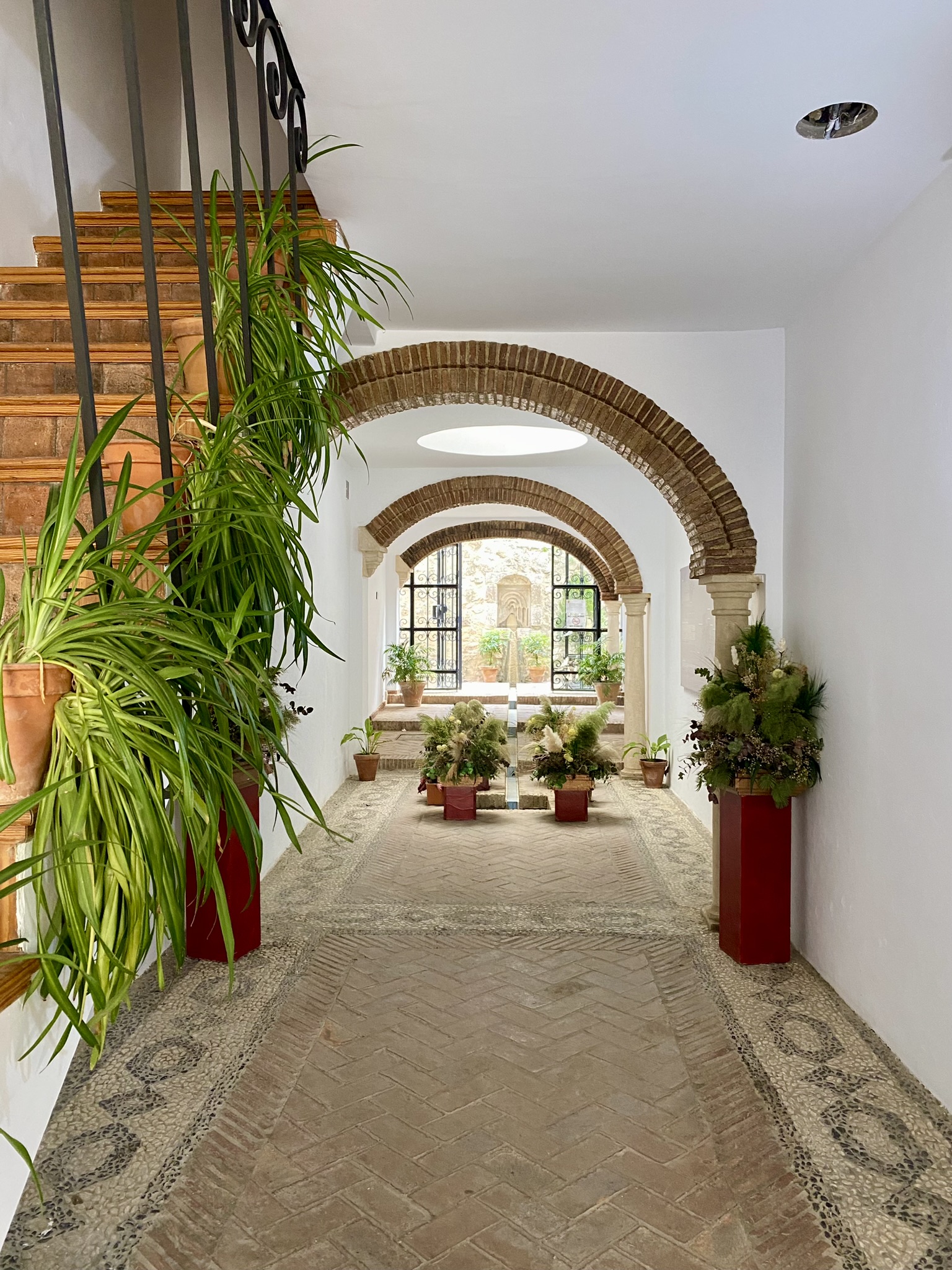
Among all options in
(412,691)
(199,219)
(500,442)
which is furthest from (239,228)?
(412,691)

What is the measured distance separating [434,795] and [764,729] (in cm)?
485

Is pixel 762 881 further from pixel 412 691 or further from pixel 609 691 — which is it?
pixel 412 691

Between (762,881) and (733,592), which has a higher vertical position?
(733,592)

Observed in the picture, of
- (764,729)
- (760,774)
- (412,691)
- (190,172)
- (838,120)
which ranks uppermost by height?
(838,120)

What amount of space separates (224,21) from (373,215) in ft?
5.40

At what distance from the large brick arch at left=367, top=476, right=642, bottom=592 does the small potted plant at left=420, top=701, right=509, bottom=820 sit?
3268mm

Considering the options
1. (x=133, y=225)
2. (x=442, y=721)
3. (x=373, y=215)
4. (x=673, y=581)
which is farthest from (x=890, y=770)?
(x=673, y=581)

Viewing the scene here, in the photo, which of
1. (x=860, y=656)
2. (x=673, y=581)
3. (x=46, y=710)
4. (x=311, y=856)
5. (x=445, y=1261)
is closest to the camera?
(x=46, y=710)

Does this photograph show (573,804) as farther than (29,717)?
Yes

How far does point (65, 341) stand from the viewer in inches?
127

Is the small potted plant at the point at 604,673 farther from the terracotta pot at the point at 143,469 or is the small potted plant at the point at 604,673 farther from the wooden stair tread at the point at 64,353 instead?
the terracotta pot at the point at 143,469

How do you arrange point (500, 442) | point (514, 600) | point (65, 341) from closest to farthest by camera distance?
point (65, 341)
point (500, 442)
point (514, 600)

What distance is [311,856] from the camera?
7043mm

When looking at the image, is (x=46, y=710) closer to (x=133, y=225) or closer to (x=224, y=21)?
(x=224, y=21)
